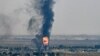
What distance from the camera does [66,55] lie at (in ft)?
256

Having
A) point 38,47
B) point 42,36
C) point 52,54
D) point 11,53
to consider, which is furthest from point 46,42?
point 11,53

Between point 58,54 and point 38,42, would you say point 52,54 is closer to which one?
point 58,54

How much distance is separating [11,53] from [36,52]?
7.52m

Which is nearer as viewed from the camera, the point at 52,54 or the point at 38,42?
the point at 38,42

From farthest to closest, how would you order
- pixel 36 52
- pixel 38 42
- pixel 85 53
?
pixel 85 53 → pixel 36 52 → pixel 38 42

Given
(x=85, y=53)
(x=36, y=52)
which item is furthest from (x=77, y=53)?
(x=36, y=52)

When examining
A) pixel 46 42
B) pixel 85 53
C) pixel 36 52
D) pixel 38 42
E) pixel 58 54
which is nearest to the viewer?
pixel 46 42

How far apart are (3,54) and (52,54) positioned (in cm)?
972

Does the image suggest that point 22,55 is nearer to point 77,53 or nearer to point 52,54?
point 52,54

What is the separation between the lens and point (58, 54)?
7538 centimetres

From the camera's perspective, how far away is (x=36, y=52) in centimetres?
7069

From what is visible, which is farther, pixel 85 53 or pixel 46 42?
pixel 85 53

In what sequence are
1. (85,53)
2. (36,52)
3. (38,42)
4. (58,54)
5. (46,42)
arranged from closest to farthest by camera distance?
(46,42), (38,42), (36,52), (58,54), (85,53)

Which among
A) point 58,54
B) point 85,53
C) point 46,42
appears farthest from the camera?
point 85,53
